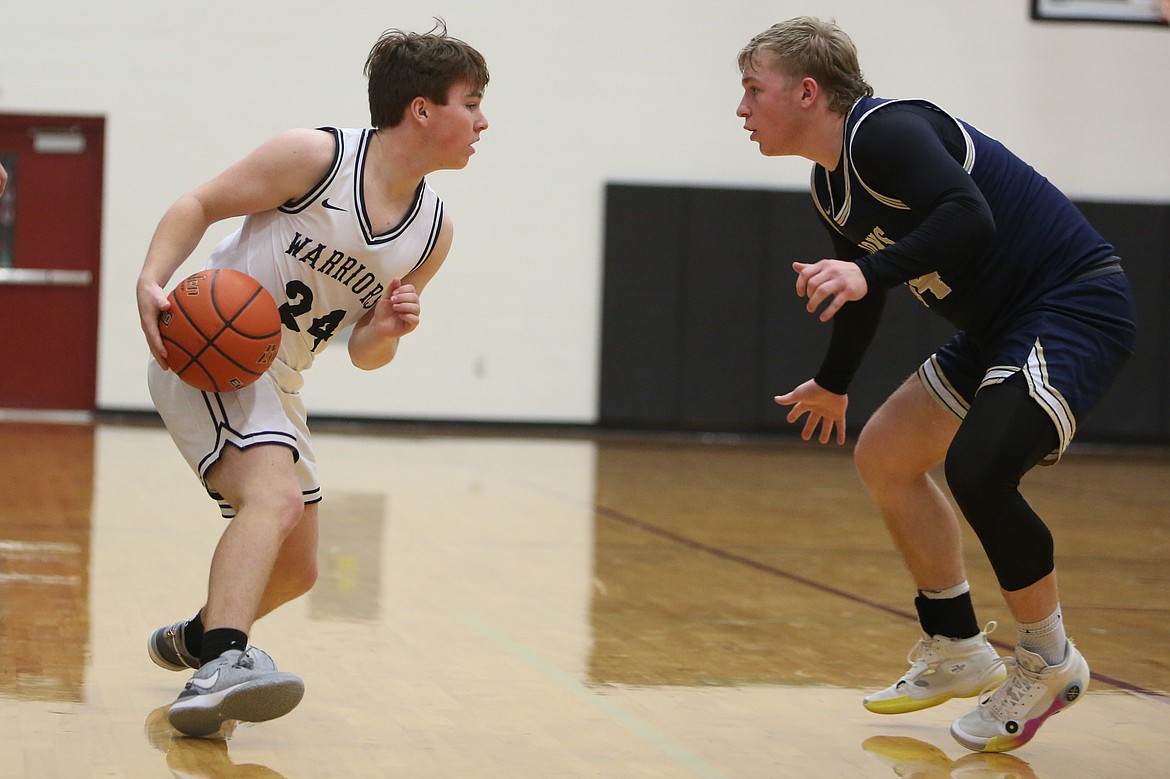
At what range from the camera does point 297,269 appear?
2.82m

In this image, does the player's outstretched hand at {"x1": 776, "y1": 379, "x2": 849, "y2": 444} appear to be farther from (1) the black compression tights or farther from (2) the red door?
(2) the red door

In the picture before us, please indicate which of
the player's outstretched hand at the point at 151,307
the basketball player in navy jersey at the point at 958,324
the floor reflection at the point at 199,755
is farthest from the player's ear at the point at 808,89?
the floor reflection at the point at 199,755

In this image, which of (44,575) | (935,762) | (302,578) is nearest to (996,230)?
(935,762)

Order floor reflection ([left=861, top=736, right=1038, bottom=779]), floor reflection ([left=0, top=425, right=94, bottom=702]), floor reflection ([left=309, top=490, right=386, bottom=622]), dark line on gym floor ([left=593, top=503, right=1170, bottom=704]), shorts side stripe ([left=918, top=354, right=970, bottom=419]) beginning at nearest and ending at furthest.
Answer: floor reflection ([left=861, top=736, right=1038, bottom=779])
shorts side stripe ([left=918, top=354, right=970, bottom=419])
floor reflection ([left=0, top=425, right=94, bottom=702])
dark line on gym floor ([left=593, top=503, right=1170, bottom=704])
floor reflection ([left=309, top=490, right=386, bottom=622])

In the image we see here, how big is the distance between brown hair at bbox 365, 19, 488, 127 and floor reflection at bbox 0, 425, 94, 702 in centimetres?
137

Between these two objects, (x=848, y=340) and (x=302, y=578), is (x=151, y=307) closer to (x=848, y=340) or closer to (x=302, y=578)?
(x=302, y=578)

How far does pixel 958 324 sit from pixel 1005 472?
0.40 meters

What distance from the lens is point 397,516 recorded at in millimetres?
6145

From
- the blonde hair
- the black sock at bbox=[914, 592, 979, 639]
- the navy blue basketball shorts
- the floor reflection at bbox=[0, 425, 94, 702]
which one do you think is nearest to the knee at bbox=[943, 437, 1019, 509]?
the navy blue basketball shorts

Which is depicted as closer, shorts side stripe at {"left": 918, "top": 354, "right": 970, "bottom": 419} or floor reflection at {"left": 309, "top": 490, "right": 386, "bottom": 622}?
shorts side stripe at {"left": 918, "top": 354, "right": 970, "bottom": 419}

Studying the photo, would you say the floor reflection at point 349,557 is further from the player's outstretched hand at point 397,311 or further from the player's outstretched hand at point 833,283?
the player's outstretched hand at point 833,283

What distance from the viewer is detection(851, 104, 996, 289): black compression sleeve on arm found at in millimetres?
2490

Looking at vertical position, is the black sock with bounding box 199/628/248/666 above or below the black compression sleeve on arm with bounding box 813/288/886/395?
below

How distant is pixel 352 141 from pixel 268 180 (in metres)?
0.21
